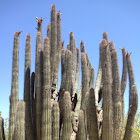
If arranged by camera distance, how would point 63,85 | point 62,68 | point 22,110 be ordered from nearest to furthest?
point 22,110, point 63,85, point 62,68

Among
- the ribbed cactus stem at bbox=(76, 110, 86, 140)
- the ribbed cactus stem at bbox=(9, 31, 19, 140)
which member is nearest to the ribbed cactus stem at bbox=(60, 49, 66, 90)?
the ribbed cactus stem at bbox=(76, 110, 86, 140)

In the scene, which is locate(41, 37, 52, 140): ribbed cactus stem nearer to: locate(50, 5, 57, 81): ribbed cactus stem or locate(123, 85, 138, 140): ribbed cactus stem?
locate(50, 5, 57, 81): ribbed cactus stem

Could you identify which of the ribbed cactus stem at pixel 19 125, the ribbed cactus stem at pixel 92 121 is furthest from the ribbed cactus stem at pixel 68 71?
the ribbed cactus stem at pixel 19 125

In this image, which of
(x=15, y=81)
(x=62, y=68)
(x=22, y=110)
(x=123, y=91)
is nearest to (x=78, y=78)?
(x=62, y=68)

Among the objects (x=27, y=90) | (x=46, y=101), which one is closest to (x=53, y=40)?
(x=27, y=90)

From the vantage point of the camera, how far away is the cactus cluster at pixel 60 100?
740cm

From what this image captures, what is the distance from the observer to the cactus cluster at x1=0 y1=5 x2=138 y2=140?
24.3 ft

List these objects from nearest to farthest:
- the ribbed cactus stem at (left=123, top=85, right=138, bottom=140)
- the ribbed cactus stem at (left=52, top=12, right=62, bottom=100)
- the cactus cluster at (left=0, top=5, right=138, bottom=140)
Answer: the cactus cluster at (left=0, top=5, right=138, bottom=140), the ribbed cactus stem at (left=123, top=85, right=138, bottom=140), the ribbed cactus stem at (left=52, top=12, right=62, bottom=100)

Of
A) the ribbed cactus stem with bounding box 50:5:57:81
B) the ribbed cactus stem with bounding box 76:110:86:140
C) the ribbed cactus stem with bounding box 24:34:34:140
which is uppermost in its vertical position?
the ribbed cactus stem with bounding box 50:5:57:81

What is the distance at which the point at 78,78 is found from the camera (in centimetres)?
1064

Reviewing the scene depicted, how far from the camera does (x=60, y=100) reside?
903 cm

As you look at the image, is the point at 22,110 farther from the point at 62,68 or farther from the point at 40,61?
the point at 62,68

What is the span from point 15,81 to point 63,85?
1639mm

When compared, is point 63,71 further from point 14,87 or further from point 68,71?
point 14,87
